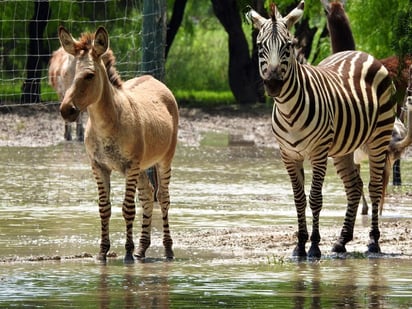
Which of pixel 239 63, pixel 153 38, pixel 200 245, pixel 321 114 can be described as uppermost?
pixel 153 38

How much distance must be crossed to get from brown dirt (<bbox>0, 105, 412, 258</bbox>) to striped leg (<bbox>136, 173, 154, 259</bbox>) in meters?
0.50

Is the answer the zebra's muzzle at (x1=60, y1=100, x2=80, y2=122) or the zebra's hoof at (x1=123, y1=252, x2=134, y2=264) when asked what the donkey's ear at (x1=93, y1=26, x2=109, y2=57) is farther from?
the zebra's hoof at (x1=123, y1=252, x2=134, y2=264)

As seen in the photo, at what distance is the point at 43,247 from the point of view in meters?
12.5

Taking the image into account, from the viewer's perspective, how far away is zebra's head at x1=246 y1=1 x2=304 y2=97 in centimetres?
1169

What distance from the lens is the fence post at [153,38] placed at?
1759cm

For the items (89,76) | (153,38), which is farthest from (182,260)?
(153,38)

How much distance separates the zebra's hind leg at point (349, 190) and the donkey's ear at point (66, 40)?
317 cm

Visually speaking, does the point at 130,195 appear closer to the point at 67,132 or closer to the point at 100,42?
the point at 100,42

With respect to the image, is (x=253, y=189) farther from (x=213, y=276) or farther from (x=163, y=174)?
(x=213, y=276)

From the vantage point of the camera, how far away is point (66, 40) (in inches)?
465

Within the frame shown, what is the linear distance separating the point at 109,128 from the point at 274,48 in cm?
167

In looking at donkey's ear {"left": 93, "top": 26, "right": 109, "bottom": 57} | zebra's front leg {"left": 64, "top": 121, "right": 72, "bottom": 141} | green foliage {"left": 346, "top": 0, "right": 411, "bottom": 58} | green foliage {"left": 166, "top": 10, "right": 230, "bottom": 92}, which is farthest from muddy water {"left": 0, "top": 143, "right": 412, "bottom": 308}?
green foliage {"left": 166, "top": 10, "right": 230, "bottom": 92}

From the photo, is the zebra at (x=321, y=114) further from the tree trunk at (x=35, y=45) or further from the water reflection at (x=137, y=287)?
the tree trunk at (x=35, y=45)

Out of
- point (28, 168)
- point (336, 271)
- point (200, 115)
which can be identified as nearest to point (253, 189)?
point (28, 168)
